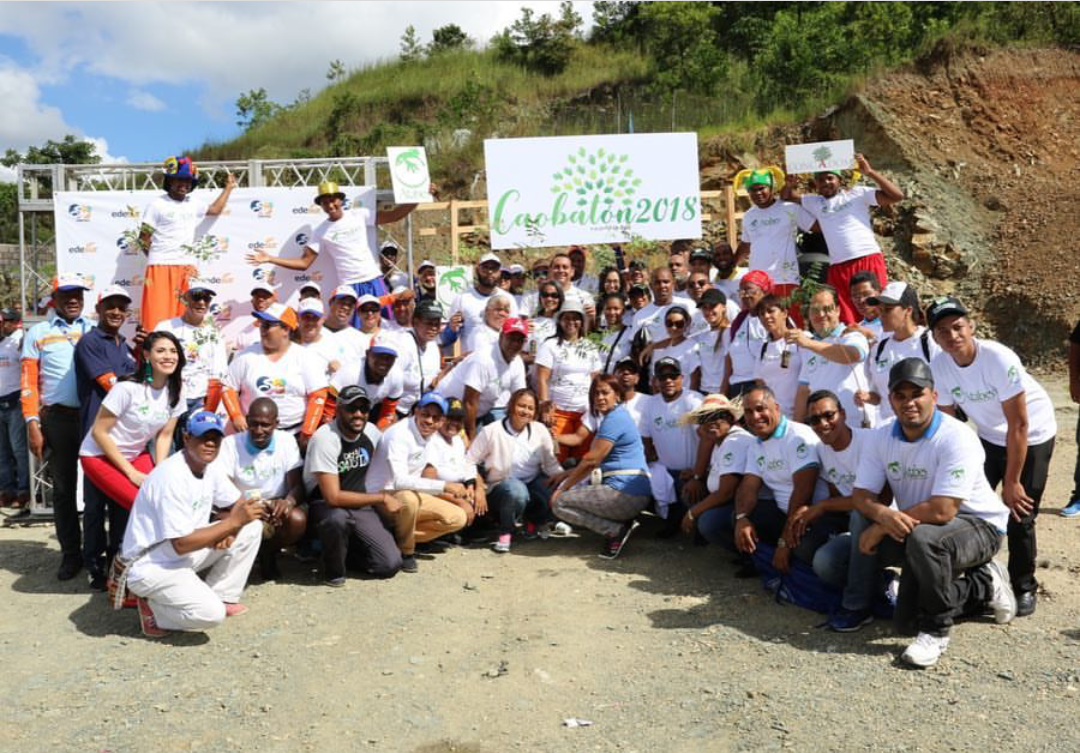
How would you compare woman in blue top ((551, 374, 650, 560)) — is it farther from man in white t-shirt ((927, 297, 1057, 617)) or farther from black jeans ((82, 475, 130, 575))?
black jeans ((82, 475, 130, 575))

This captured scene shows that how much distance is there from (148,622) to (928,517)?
14.4ft

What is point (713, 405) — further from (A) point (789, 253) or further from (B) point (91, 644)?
(B) point (91, 644)

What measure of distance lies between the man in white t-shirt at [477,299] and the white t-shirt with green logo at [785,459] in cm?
329

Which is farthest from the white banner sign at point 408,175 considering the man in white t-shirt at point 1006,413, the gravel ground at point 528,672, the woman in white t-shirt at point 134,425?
the man in white t-shirt at point 1006,413

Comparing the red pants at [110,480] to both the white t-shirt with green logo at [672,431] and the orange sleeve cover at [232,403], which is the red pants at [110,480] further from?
the white t-shirt with green logo at [672,431]

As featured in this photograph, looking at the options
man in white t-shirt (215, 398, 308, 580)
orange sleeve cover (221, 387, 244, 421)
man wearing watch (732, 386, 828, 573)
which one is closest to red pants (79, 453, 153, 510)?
man in white t-shirt (215, 398, 308, 580)

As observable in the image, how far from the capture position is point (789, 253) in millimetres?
8805

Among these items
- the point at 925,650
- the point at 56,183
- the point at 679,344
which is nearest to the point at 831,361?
the point at 679,344

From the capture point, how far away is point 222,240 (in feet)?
31.1

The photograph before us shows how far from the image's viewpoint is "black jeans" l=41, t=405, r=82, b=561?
6.90m

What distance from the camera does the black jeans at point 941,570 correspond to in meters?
4.97

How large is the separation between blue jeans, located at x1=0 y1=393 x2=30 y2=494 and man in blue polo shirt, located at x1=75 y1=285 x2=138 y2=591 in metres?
2.91

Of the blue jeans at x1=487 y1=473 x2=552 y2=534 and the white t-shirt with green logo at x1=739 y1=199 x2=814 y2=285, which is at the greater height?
the white t-shirt with green logo at x1=739 y1=199 x2=814 y2=285

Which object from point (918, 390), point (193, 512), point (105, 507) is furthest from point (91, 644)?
point (918, 390)
